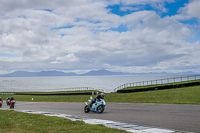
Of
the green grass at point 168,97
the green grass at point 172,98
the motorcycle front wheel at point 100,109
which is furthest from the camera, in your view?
the green grass at point 168,97

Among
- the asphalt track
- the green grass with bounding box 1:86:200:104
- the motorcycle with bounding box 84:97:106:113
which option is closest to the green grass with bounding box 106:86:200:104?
the green grass with bounding box 1:86:200:104

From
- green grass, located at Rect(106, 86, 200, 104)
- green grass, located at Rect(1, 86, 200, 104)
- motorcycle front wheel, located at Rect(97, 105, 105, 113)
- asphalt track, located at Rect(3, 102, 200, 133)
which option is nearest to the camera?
asphalt track, located at Rect(3, 102, 200, 133)

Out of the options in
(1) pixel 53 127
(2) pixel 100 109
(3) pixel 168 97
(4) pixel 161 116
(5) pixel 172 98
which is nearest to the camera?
(1) pixel 53 127

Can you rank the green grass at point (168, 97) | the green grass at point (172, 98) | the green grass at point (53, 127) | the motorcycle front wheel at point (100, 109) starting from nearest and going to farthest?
the green grass at point (53, 127) → the motorcycle front wheel at point (100, 109) → the green grass at point (172, 98) → the green grass at point (168, 97)

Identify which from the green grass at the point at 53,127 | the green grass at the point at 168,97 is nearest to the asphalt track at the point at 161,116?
the green grass at the point at 53,127

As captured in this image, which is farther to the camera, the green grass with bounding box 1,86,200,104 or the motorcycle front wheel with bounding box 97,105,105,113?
the green grass with bounding box 1,86,200,104

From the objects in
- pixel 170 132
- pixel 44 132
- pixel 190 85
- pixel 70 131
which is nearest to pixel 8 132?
pixel 44 132

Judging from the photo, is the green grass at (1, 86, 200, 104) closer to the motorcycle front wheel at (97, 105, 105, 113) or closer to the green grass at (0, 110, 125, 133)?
the motorcycle front wheel at (97, 105, 105, 113)

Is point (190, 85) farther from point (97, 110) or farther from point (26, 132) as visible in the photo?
point (26, 132)

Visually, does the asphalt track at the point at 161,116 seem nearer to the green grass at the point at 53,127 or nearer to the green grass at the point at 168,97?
the green grass at the point at 53,127

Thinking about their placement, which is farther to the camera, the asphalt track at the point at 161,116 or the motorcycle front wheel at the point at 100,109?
the motorcycle front wheel at the point at 100,109

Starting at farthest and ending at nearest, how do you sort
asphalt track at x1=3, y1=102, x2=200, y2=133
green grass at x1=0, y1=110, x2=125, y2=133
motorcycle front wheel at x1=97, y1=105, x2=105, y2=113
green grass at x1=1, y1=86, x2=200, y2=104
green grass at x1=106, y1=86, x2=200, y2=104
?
green grass at x1=1, y1=86, x2=200, y2=104, green grass at x1=106, y1=86, x2=200, y2=104, motorcycle front wheel at x1=97, y1=105, x2=105, y2=113, asphalt track at x1=3, y1=102, x2=200, y2=133, green grass at x1=0, y1=110, x2=125, y2=133

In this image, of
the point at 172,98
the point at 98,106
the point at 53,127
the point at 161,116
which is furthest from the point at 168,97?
the point at 53,127

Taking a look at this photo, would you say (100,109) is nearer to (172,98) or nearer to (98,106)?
(98,106)
